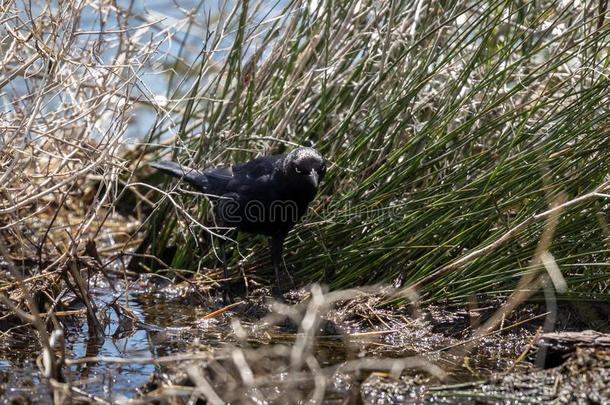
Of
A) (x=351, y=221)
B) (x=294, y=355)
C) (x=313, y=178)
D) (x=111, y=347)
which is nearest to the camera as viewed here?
(x=294, y=355)

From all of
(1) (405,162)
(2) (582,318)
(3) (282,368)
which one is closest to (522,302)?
(2) (582,318)

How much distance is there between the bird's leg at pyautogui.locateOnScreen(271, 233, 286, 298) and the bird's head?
13.7 inches

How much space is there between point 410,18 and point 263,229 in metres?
1.53

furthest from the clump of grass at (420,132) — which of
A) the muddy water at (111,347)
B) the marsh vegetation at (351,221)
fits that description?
the muddy water at (111,347)

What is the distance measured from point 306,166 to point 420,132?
63 cm

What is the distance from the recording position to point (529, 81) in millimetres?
4621

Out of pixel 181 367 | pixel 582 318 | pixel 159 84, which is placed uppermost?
pixel 159 84

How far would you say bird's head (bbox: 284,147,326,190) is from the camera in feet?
15.5

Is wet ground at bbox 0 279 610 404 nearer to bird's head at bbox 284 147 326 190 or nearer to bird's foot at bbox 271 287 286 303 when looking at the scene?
bird's foot at bbox 271 287 286 303

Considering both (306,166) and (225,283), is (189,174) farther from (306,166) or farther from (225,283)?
(306,166)

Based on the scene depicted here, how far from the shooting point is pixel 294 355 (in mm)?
2920

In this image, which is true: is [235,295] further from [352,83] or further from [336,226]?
[352,83]

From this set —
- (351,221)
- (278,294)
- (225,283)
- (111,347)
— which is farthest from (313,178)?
(111,347)

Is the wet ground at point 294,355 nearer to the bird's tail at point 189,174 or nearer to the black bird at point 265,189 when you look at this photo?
the black bird at point 265,189
